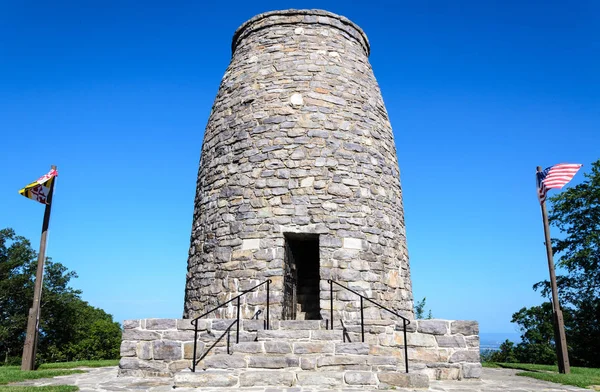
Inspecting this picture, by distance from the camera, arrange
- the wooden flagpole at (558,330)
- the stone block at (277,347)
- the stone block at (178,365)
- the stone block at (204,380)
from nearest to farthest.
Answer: the stone block at (204,380)
the stone block at (277,347)
the stone block at (178,365)
the wooden flagpole at (558,330)

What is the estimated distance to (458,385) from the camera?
702 centimetres

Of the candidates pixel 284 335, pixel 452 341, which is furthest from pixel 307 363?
pixel 452 341

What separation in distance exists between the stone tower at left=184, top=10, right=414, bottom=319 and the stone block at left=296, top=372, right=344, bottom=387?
249cm

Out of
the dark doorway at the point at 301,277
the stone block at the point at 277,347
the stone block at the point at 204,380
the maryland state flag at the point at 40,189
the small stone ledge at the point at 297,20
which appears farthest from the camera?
the small stone ledge at the point at 297,20

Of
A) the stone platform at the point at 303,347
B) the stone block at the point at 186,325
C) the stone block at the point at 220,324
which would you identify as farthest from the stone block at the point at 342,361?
the stone block at the point at 186,325

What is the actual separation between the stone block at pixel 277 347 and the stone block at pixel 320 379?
0.65 metres

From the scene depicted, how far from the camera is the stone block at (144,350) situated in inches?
304

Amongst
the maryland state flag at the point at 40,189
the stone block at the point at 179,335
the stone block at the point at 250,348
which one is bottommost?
the stone block at the point at 250,348

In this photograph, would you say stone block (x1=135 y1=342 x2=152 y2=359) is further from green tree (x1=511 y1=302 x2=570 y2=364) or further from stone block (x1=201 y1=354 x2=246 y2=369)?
green tree (x1=511 y1=302 x2=570 y2=364)

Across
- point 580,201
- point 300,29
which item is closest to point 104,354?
point 300,29

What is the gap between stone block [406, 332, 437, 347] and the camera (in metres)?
7.82

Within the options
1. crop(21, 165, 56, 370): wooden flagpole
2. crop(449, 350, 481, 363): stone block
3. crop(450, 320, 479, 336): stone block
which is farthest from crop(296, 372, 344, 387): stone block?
crop(21, 165, 56, 370): wooden flagpole

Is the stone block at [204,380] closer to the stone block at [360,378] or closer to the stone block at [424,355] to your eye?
the stone block at [360,378]

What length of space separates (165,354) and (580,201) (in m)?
17.3
